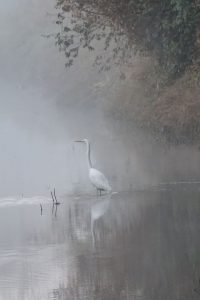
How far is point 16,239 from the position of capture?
1638cm

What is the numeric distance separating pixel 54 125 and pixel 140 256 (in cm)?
3288

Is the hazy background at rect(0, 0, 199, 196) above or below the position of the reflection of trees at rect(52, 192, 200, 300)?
above

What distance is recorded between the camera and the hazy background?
27.5 metres

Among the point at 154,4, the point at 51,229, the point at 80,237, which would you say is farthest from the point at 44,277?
the point at 154,4

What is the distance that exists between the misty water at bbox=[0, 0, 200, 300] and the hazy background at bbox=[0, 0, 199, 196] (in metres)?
0.08

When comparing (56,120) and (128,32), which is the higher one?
(56,120)

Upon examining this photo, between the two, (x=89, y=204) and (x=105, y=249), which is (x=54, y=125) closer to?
(x=89, y=204)

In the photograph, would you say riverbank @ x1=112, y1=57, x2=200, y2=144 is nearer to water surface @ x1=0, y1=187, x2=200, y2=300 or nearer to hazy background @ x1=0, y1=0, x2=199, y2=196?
hazy background @ x1=0, y1=0, x2=199, y2=196

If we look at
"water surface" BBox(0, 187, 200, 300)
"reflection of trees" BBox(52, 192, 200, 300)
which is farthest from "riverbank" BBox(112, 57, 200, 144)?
"reflection of trees" BBox(52, 192, 200, 300)

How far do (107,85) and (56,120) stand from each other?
6760mm

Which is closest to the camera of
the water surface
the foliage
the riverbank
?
the water surface

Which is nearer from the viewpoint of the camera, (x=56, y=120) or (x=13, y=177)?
(x=13, y=177)

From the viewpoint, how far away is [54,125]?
46219 millimetres

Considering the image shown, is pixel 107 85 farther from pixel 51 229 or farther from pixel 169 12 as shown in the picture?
pixel 51 229
